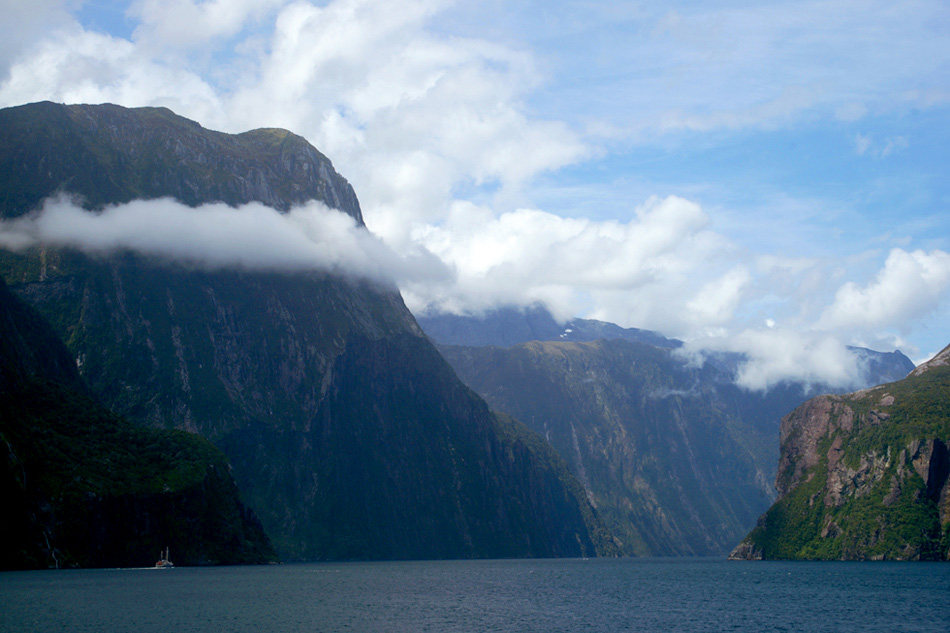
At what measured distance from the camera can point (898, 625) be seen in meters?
110

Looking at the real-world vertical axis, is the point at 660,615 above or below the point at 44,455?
below

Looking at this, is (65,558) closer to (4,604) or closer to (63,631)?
(4,604)

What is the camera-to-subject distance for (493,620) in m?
115

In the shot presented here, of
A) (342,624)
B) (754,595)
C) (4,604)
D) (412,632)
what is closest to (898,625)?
(754,595)

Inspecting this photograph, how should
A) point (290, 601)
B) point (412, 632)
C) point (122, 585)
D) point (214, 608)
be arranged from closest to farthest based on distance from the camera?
1. point (412, 632)
2. point (214, 608)
3. point (290, 601)
4. point (122, 585)

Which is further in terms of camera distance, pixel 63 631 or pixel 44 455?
pixel 44 455

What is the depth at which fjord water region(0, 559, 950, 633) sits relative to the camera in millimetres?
107125

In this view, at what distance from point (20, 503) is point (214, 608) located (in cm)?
8624

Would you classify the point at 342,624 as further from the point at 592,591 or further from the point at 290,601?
the point at 592,591

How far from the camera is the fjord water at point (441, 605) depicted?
107 metres

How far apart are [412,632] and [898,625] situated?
6368cm

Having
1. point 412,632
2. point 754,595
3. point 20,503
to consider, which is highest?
point 20,503

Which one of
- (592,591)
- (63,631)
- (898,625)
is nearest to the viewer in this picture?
(63,631)

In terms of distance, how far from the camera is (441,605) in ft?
447
